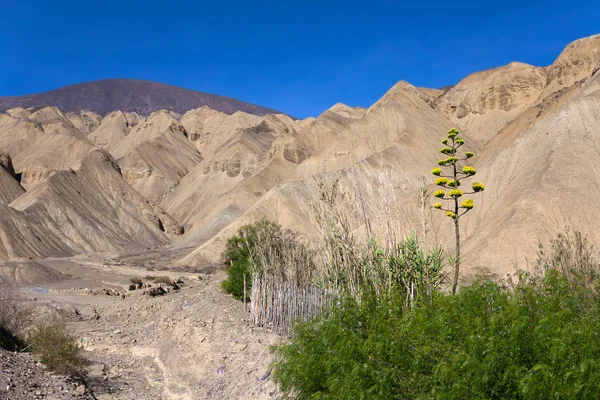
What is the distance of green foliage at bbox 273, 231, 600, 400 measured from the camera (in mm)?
6465

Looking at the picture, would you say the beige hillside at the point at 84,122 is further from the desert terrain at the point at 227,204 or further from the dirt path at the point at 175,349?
the dirt path at the point at 175,349

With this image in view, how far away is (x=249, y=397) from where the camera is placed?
43.6ft

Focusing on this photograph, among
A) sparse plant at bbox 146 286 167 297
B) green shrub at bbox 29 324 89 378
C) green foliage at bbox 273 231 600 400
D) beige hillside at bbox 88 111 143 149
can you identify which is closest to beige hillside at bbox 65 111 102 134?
beige hillside at bbox 88 111 143 149

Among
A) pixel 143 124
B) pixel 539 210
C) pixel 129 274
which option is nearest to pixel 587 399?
pixel 539 210

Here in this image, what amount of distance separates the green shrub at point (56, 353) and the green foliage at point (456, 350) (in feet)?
30.3

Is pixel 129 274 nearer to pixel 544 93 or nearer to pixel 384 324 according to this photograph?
pixel 384 324

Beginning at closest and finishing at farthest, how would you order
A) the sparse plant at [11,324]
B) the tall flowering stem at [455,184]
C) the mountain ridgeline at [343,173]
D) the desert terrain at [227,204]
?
1. the tall flowering stem at [455,184]
2. the desert terrain at [227,204]
3. the sparse plant at [11,324]
4. the mountain ridgeline at [343,173]

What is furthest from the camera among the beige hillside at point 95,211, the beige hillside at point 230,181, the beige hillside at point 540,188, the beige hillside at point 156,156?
the beige hillside at point 156,156

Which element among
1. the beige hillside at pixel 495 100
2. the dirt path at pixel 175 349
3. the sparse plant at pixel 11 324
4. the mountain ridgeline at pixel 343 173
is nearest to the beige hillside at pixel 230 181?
the mountain ridgeline at pixel 343 173

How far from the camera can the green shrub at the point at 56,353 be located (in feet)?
51.9

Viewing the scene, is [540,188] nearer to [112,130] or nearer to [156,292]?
[156,292]

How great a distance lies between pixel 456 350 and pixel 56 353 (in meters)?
13.0

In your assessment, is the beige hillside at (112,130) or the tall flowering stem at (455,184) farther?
the beige hillside at (112,130)

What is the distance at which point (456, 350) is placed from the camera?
6.91 meters
